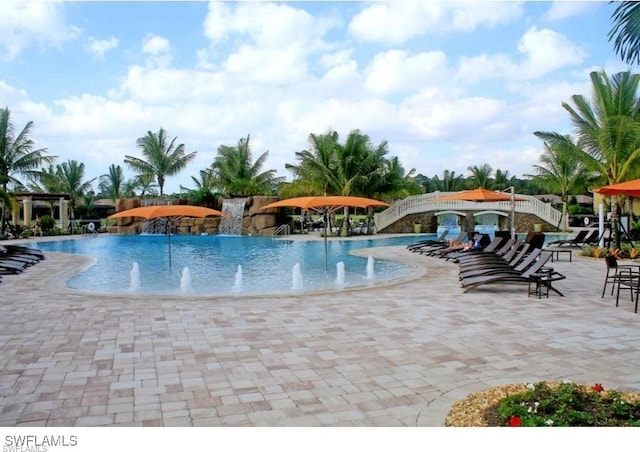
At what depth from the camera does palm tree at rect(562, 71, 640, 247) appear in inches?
691

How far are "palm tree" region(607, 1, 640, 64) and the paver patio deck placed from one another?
3333 mm

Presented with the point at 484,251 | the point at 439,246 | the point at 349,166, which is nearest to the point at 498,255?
the point at 484,251

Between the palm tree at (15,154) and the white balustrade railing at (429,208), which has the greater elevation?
the palm tree at (15,154)

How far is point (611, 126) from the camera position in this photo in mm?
17984

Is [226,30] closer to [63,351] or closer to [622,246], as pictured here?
[63,351]

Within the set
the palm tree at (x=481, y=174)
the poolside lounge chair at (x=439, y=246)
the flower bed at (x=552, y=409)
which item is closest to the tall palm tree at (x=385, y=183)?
the poolside lounge chair at (x=439, y=246)

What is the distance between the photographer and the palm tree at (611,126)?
17562mm

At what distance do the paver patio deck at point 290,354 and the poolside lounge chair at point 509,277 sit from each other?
26cm

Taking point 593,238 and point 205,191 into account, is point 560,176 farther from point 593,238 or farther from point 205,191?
point 205,191

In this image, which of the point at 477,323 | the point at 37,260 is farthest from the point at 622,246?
the point at 37,260

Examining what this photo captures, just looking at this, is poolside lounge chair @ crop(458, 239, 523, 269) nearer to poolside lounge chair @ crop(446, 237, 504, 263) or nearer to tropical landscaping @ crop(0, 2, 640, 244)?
poolside lounge chair @ crop(446, 237, 504, 263)

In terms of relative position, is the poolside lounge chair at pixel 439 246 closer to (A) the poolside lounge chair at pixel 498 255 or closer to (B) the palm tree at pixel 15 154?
(A) the poolside lounge chair at pixel 498 255

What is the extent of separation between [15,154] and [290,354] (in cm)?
3284

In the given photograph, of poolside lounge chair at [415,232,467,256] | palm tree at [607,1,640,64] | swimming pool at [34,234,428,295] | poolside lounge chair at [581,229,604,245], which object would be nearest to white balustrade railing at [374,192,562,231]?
swimming pool at [34,234,428,295]
